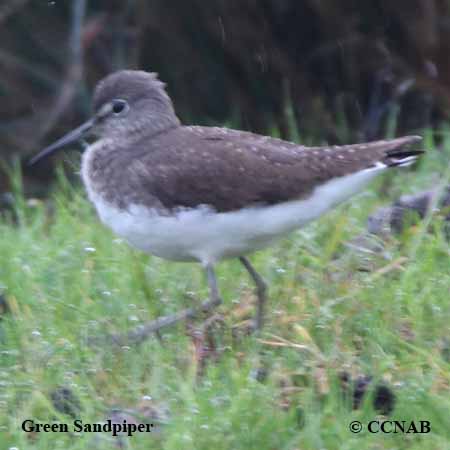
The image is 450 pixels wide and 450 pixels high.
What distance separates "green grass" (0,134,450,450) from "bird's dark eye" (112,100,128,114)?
695 millimetres

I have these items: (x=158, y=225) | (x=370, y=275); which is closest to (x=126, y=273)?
(x=158, y=225)

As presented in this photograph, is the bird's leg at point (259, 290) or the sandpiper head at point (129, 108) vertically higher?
the sandpiper head at point (129, 108)

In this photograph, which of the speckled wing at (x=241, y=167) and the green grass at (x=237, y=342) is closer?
the green grass at (x=237, y=342)

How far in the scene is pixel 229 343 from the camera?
515cm

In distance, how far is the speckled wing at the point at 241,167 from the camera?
523cm

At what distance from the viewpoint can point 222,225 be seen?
206 inches

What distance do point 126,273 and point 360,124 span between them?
4305 millimetres

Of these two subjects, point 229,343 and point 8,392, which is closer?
point 8,392

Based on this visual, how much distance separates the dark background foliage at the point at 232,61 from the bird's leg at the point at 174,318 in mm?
4155

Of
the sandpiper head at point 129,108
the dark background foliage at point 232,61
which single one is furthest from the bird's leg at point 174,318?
the dark background foliage at point 232,61

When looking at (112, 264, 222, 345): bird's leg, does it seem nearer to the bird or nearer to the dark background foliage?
the bird

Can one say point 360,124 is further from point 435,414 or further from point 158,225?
point 435,414

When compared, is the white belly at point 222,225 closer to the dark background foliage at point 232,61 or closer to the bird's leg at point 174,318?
the bird's leg at point 174,318

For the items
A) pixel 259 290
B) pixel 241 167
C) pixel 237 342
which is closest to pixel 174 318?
pixel 237 342
